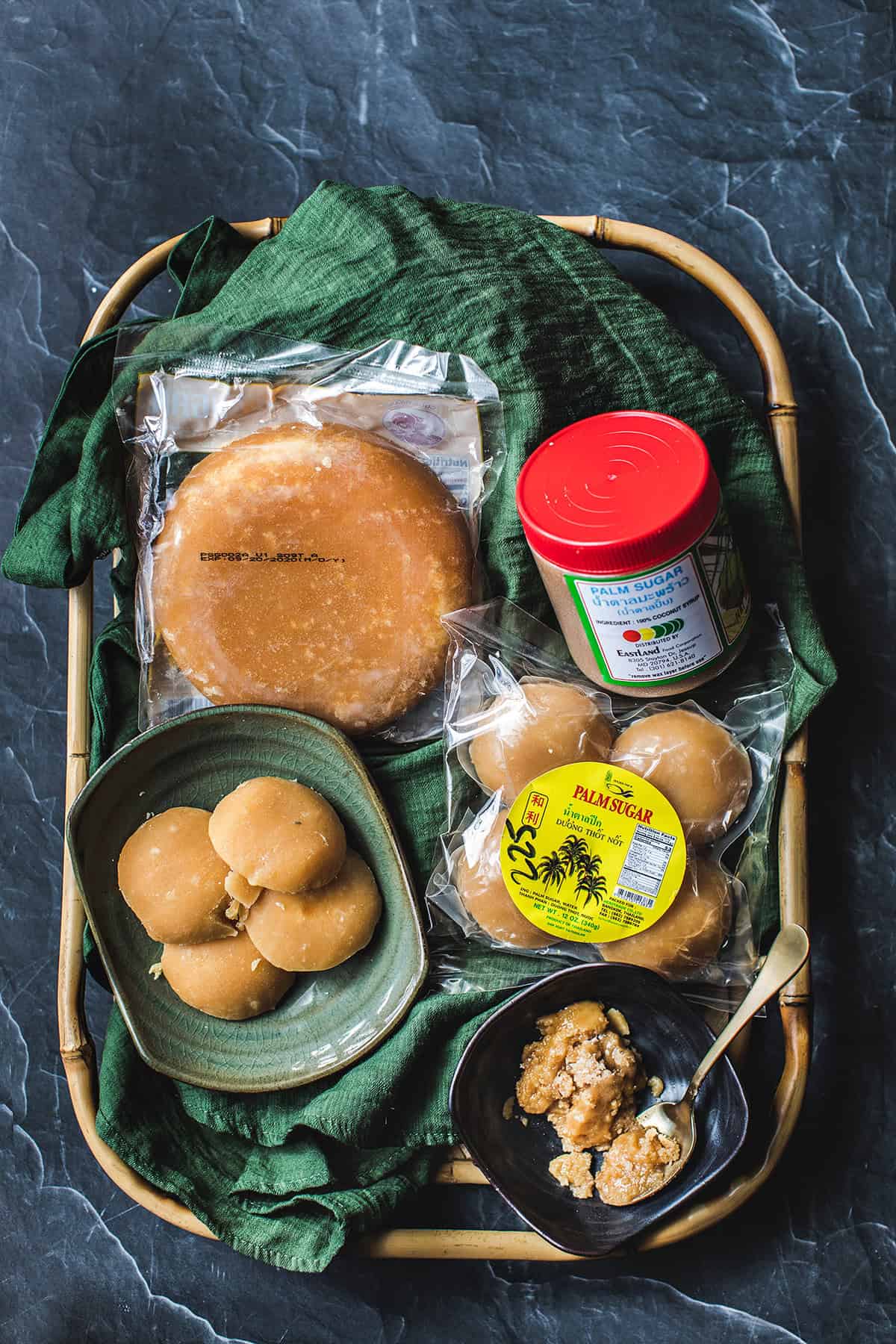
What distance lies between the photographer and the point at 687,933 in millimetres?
789

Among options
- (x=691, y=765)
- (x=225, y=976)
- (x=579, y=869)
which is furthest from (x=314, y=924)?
(x=691, y=765)

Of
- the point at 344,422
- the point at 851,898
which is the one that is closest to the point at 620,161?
the point at 344,422

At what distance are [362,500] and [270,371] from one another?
145mm

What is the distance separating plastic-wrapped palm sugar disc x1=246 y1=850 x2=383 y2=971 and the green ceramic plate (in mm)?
40

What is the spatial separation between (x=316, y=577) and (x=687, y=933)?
0.40m

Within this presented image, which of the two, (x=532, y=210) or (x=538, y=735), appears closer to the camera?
(x=538, y=735)

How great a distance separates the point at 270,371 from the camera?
0.90 metres

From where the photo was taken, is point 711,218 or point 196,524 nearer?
point 196,524

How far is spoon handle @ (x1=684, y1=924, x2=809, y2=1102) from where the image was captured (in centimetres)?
75

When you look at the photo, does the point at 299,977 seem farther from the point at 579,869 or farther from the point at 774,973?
the point at 774,973

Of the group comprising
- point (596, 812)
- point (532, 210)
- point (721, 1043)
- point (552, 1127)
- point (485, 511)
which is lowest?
point (552, 1127)

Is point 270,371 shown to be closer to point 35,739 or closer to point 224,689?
point 224,689

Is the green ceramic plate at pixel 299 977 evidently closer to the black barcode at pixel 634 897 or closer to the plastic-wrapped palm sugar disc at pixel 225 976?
the plastic-wrapped palm sugar disc at pixel 225 976

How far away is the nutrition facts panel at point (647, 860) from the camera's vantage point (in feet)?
2.57
